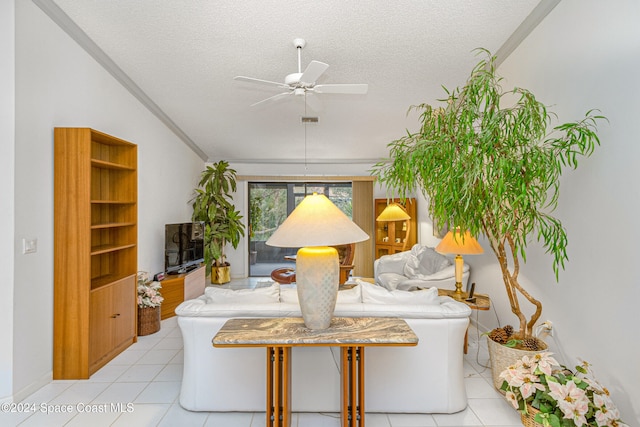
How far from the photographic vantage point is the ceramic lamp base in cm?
187

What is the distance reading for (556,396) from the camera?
1.73 m

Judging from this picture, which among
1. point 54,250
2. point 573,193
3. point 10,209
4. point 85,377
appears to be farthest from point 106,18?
point 573,193

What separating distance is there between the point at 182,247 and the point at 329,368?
331 cm

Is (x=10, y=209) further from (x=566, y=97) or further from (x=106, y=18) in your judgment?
(x=566, y=97)

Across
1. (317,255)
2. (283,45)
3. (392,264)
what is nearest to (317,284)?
(317,255)

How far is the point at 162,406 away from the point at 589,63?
3490 millimetres

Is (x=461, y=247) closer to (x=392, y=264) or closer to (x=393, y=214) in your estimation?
(x=392, y=264)

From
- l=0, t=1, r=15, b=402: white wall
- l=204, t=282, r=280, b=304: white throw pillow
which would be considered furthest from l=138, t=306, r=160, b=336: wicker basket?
l=204, t=282, r=280, b=304: white throw pillow

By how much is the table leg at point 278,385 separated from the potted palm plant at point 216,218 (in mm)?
4402

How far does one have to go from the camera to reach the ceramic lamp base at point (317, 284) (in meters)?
1.87

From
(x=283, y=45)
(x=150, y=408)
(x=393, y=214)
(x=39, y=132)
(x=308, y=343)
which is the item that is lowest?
(x=150, y=408)

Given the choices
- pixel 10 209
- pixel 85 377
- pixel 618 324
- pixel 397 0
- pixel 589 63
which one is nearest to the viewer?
pixel 618 324

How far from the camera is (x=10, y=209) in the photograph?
7.30 ft

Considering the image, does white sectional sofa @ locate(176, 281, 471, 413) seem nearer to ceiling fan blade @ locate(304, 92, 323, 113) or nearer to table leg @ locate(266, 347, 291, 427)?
table leg @ locate(266, 347, 291, 427)
